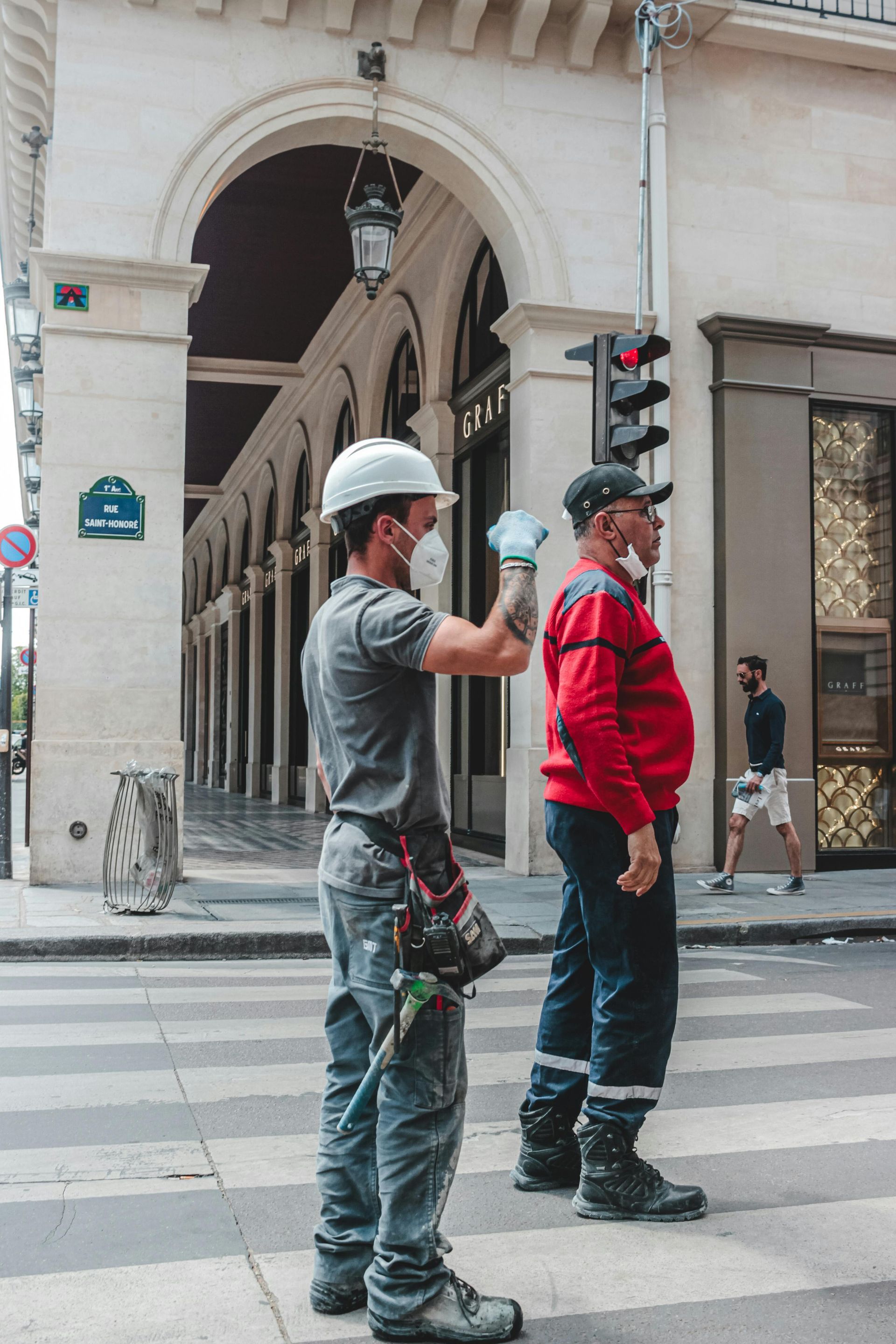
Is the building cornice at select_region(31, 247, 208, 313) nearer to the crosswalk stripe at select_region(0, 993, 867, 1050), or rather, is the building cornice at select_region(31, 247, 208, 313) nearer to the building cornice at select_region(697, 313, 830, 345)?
the building cornice at select_region(697, 313, 830, 345)

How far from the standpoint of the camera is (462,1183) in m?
3.79

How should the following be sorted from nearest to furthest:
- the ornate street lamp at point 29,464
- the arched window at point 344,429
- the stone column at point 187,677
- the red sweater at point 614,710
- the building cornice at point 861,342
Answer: the red sweater at point 614,710
the building cornice at point 861,342
the arched window at point 344,429
the ornate street lamp at point 29,464
the stone column at point 187,677

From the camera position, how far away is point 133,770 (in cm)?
959

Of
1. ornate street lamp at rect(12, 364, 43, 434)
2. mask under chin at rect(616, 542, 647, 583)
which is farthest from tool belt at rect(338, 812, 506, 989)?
ornate street lamp at rect(12, 364, 43, 434)

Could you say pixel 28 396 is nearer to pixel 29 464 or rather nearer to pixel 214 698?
pixel 29 464

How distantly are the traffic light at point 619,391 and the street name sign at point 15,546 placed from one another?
5640 millimetres

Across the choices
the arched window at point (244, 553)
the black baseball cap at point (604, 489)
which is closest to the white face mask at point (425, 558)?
the black baseball cap at point (604, 489)

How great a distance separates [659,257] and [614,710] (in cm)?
946

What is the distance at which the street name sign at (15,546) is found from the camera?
1153 centimetres

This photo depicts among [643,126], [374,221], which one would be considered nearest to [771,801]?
[374,221]

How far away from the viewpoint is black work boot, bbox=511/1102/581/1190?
3727mm

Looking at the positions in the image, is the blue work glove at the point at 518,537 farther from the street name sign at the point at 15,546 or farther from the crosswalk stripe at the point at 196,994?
the street name sign at the point at 15,546

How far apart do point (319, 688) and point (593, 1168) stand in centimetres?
160

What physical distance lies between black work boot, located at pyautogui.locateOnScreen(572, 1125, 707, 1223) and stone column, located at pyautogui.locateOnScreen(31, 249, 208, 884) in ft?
24.2
